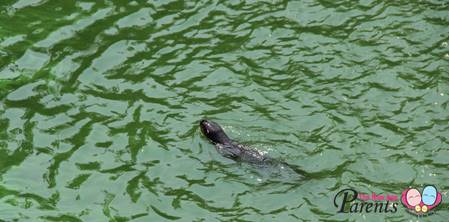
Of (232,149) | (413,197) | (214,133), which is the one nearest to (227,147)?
(232,149)

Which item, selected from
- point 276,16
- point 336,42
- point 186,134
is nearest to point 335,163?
point 186,134

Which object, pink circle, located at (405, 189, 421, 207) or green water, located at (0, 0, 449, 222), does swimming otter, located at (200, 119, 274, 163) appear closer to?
Answer: green water, located at (0, 0, 449, 222)

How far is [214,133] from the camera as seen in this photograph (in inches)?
521

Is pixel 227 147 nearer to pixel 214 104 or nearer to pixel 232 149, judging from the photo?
pixel 232 149

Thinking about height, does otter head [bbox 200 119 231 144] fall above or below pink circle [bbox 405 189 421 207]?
above

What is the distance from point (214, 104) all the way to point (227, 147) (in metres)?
1.58

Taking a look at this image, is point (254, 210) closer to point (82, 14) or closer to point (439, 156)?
point (439, 156)

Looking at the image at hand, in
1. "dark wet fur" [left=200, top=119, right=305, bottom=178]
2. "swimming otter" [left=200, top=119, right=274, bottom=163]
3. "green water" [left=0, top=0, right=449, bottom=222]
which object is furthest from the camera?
"swimming otter" [left=200, top=119, right=274, bottom=163]

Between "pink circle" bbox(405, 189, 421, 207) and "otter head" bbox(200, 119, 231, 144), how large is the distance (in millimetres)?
3485

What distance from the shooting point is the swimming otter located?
42.0ft

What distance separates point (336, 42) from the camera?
52.6 ft

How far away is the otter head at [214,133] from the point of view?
43.4ft

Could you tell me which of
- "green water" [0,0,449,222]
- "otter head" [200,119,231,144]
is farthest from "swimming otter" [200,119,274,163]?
"green water" [0,0,449,222]

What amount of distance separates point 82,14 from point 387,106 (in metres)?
7.87
